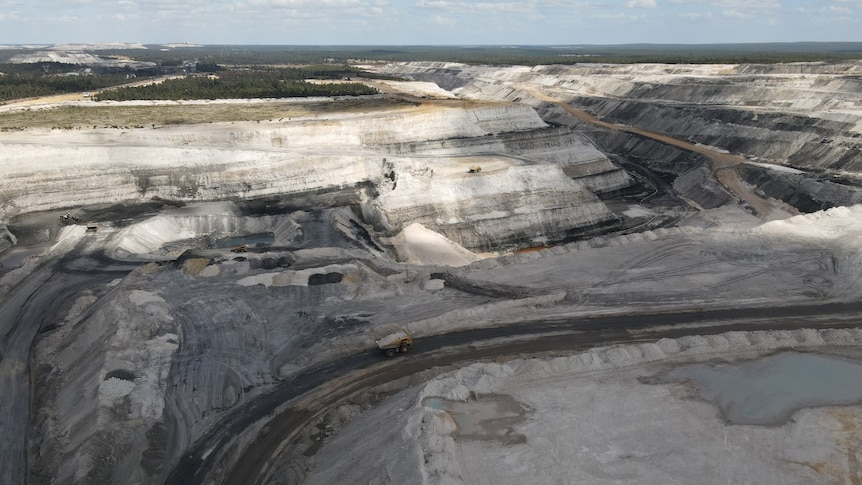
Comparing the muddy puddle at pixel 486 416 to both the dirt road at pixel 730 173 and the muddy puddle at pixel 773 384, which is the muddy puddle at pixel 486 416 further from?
the dirt road at pixel 730 173

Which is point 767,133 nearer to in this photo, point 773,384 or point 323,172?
point 323,172

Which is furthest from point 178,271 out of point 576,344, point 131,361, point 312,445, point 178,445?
point 576,344

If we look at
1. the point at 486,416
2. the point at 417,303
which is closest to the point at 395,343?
the point at 417,303

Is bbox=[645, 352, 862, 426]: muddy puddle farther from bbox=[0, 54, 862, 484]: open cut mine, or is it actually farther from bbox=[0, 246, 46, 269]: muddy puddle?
bbox=[0, 246, 46, 269]: muddy puddle

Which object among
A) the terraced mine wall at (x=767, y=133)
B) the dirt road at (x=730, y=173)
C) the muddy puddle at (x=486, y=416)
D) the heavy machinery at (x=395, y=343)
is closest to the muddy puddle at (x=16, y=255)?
the heavy machinery at (x=395, y=343)

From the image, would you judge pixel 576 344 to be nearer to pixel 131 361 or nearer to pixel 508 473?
pixel 508 473

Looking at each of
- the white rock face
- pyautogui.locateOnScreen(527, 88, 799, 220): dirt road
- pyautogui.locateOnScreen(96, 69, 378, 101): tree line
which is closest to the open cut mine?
the white rock face
